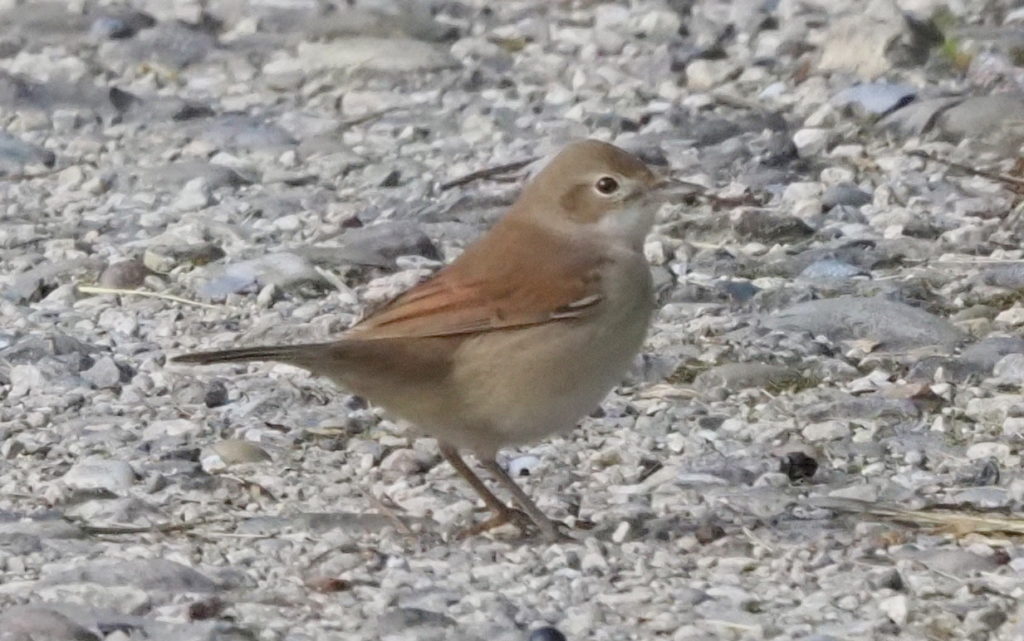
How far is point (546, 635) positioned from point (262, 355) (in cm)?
104

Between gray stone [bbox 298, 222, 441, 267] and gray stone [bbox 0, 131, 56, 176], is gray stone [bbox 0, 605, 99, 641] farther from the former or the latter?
gray stone [bbox 0, 131, 56, 176]

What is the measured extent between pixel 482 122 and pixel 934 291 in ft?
9.24

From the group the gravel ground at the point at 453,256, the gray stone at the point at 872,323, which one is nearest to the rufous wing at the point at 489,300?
the gravel ground at the point at 453,256

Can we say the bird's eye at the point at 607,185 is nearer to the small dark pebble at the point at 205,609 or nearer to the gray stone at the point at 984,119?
the small dark pebble at the point at 205,609

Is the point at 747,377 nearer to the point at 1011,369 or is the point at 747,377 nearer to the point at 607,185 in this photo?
the point at 1011,369

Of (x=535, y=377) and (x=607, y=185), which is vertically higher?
(x=607, y=185)

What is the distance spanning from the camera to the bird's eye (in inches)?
235

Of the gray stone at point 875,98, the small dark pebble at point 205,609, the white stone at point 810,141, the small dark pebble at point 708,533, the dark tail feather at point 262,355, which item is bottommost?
the small dark pebble at point 708,533

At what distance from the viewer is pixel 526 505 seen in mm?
5504

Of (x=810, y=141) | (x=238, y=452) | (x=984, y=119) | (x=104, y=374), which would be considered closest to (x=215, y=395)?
(x=104, y=374)

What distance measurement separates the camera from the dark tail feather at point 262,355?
16.9 feet

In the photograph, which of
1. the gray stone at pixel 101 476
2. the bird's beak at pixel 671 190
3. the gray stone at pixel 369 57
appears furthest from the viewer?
the gray stone at pixel 369 57

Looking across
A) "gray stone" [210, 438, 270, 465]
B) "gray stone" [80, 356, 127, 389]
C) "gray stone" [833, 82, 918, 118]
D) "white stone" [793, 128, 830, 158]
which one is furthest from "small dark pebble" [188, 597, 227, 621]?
"gray stone" [833, 82, 918, 118]

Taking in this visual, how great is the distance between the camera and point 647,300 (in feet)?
18.5
